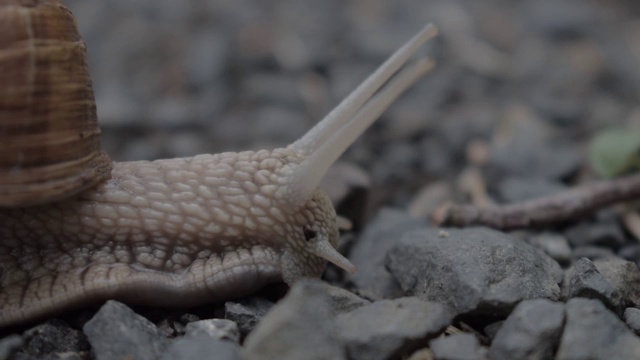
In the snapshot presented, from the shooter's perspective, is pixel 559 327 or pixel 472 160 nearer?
pixel 559 327

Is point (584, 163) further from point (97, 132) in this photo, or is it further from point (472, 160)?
point (97, 132)

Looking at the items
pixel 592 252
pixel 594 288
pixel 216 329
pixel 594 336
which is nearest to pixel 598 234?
pixel 592 252

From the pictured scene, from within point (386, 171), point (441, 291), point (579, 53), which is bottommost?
point (386, 171)

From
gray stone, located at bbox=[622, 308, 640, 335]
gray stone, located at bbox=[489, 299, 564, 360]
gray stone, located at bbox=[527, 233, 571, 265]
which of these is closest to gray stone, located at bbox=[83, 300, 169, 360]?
gray stone, located at bbox=[489, 299, 564, 360]

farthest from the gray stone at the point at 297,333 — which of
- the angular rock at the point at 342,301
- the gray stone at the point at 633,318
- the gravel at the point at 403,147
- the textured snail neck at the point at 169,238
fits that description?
the gray stone at the point at 633,318

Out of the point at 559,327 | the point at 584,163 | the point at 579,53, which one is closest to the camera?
the point at 559,327

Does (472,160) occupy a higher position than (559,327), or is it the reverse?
(559,327)

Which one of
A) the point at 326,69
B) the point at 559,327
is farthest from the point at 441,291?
the point at 326,69

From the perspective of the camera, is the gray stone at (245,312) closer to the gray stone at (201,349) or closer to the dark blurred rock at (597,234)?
the gray stone at (201,349)
